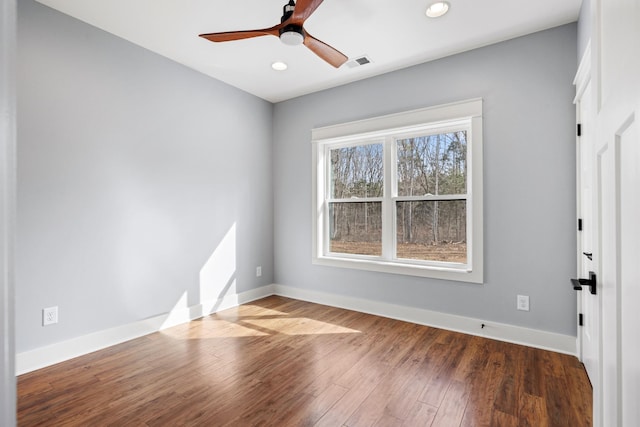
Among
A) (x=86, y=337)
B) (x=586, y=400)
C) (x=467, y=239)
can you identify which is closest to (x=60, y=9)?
(x=86, y=337)

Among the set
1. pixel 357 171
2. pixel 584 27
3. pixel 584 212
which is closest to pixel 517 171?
pixel 584 212

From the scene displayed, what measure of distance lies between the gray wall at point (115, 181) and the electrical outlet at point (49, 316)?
0.04 metres

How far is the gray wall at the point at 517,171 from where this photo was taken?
271cm

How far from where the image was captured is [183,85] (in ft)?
11.4

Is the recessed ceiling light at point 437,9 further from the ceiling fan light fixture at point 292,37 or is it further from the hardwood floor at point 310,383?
the hardwood floor at point 310,383

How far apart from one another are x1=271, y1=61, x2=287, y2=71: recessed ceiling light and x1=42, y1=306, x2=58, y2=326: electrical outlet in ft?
9.83

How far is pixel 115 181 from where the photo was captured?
2.91 m

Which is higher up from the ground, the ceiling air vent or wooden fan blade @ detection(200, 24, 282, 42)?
the ceiling air vent

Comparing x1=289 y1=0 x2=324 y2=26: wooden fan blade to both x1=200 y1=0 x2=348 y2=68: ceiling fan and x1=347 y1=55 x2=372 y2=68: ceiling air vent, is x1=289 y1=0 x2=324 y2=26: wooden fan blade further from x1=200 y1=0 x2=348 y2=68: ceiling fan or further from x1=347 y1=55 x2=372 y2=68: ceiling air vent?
x1=347 y1=55 x2=372 y2=68: ceiling air vent

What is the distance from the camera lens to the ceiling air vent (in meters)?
3.30

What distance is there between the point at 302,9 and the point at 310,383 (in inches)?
97.8

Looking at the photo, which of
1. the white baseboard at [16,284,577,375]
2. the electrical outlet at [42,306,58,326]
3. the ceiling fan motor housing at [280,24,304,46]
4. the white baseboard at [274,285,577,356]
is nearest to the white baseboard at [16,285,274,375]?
the white baseboard at [16,284,577,375]

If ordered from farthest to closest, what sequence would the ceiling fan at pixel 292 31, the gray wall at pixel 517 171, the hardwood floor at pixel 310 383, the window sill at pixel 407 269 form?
the window sill at pixel 407 269 < the gray wall at pixel 517 171 < the ceiling fan at pixel 292 31 < the hardwood floor at pixel 310 383

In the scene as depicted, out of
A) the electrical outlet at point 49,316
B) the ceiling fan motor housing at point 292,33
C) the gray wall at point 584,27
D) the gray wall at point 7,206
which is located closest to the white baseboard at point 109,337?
the electrical outlet at point 49,316
